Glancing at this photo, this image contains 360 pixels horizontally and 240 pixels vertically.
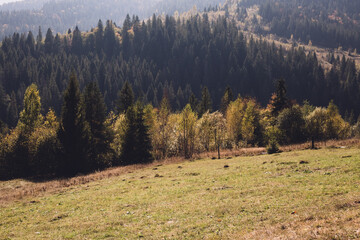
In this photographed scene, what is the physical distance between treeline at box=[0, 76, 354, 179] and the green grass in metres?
23.8

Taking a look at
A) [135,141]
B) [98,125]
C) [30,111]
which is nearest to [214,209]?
[135,141]

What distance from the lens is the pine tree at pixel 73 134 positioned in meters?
47.9

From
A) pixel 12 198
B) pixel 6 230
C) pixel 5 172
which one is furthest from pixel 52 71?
pixel 6 230

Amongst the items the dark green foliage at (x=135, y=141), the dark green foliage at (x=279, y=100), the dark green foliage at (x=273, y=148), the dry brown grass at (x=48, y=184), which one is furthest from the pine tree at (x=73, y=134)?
the dark green foliage at (x=279, y=100)

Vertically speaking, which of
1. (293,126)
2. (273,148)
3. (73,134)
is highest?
(73,134)

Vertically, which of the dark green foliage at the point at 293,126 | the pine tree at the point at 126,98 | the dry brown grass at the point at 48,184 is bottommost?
the dry brown grass at the point at 48,184

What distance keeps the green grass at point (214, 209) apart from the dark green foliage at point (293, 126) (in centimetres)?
3440

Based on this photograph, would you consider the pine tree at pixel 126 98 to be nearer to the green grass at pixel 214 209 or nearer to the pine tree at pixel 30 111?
the pine tree at pixel 30 111

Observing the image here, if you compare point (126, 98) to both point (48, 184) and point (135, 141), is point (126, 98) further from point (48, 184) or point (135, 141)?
point (48, 184)

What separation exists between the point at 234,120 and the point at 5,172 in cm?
Answer: 5988

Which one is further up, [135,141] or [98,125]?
[98,125]

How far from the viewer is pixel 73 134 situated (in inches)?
1916

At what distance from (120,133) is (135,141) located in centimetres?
582

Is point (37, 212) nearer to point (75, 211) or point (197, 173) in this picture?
point (75, 211)
